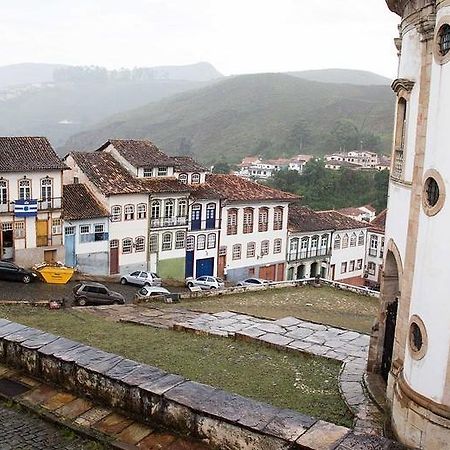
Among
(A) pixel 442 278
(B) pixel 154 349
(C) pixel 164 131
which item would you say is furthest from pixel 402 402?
(C) pixel 164 131

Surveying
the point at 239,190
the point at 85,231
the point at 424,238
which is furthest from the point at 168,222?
the point at 424,238

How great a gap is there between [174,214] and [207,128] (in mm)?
124748

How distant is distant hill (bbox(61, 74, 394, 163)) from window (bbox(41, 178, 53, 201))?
3748 inches

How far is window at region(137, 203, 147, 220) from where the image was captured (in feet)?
143

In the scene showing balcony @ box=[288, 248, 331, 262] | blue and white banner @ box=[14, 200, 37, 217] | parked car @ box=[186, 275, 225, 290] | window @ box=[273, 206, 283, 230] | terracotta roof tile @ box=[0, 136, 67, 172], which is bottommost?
balcony @ box=[288, 248, 331, 262]

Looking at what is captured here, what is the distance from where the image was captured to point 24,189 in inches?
1511

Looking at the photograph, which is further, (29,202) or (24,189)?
(29,202)

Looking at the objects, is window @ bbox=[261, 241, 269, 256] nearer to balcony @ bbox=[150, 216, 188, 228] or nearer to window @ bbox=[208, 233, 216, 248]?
window @ bbox=[208, 233, 216, 248]

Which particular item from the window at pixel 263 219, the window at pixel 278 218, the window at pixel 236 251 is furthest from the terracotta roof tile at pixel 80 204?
the window at pixel 278 218

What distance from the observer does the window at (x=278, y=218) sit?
5102cm

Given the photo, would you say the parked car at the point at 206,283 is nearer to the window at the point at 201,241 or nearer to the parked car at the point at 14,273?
the window at the point at 201,241

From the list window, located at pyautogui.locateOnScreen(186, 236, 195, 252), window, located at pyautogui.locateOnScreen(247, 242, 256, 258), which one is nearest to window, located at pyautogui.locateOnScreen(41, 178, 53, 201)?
window, located at pyautogui.locateOnScreen(186, 236, 195, 252)

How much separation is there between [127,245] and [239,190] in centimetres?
1117

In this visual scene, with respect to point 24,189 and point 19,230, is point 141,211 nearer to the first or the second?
point 24,189
